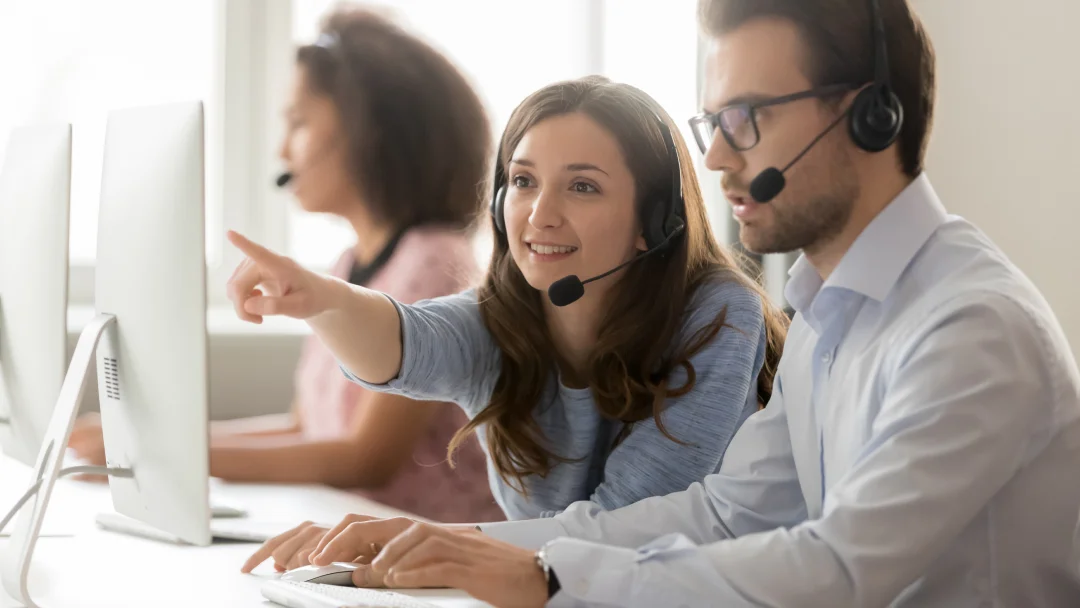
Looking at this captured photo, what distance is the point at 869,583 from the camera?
2.79 ft

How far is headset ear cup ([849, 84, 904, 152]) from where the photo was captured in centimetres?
99

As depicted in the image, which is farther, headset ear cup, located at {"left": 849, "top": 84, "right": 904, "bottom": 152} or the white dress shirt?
headset ear cup, located at {"left": 849, "top": 84, "right": 904, "bottom": 152}

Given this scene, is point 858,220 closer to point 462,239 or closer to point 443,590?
point 443,590

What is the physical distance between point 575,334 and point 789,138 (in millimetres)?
485

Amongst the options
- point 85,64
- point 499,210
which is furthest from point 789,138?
point 85,64

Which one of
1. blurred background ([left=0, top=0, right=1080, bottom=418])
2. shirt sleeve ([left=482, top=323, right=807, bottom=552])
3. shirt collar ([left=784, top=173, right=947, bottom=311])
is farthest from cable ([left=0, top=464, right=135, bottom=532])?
blurred background ([left=0, top=0, right=1080, bottom=418])

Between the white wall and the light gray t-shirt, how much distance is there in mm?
1160

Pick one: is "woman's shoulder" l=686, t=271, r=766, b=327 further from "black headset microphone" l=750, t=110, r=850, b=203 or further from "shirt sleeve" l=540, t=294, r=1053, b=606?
"shirt sleeve" l=540, t=294, r=1053, b=606

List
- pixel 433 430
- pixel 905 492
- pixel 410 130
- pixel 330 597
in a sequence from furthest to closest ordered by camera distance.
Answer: pixel 410 130
pixel 433 430
pixel 330 597
pixel 905 492

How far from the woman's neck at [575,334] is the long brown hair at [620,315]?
0.04 ft

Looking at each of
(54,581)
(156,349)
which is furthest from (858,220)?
(54,581)

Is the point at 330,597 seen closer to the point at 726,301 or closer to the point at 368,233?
the point at 726,301

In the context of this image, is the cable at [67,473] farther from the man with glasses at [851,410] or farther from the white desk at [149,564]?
the man with glasses at [851,410]

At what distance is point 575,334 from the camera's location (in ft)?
4.69
